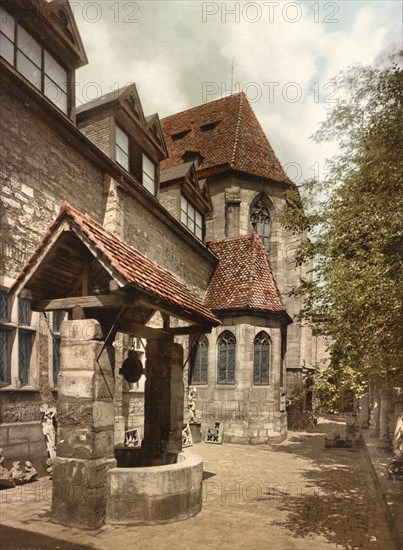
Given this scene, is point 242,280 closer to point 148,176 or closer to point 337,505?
point 148,176

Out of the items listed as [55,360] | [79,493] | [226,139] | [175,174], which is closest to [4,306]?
[55,360]

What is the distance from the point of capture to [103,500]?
16.1 feet

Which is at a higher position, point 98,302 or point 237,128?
point 237,128

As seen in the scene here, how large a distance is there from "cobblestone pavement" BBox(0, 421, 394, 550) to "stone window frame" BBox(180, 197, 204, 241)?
29.6 ft

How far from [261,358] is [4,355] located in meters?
9.10

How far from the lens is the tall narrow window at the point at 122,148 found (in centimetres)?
1124

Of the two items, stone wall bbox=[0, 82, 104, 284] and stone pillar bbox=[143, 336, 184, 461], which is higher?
stone wall bbox=[0, 82, 104, 284]

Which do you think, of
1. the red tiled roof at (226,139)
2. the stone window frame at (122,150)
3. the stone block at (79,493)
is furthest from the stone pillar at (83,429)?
the red tiled roof at (226,139)

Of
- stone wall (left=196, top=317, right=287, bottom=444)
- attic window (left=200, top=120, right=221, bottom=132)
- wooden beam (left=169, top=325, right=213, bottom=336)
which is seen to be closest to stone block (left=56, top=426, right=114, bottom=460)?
wooden beam (left=169, top=325, right=213, bottom=336)

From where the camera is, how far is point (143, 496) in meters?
4.97

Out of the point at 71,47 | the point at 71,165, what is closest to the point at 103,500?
the point at 71,165

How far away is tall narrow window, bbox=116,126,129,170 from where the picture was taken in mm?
11242

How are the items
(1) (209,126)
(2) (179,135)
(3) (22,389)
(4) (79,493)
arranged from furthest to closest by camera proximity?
(2) (179,135) < (1) (209,126) < (3) (22,389) < (4) (79,493)

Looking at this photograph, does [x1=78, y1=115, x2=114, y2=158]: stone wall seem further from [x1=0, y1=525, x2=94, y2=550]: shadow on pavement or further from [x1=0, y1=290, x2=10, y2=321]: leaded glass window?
[x1=0, y1=525, x2=94, y2=550]: shadow on pavement
